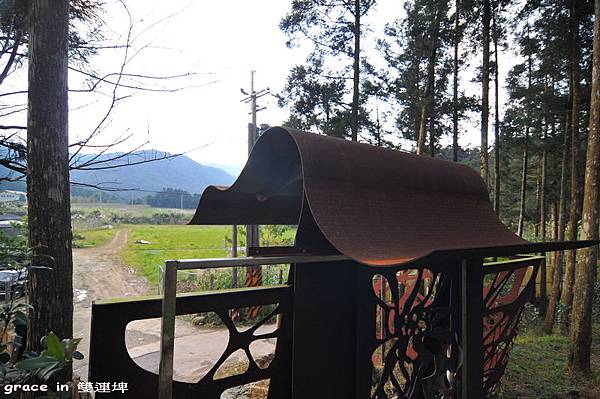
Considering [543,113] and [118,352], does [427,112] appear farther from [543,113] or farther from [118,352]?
[118,352]

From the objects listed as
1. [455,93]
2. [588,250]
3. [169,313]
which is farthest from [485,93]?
[169,313]

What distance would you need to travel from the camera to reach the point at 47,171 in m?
2.23

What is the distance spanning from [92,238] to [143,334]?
1113cm

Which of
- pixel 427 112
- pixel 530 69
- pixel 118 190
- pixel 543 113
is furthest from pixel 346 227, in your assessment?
pixel 530 69

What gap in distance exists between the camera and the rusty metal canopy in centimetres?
154

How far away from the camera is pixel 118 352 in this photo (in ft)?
4.61

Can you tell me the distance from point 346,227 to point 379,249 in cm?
16

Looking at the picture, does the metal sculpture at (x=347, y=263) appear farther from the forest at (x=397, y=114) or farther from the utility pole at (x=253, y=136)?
the utility pole at (x=253, y=136)

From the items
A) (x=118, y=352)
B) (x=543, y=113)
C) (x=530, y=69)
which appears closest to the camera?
(x=118, y=352)

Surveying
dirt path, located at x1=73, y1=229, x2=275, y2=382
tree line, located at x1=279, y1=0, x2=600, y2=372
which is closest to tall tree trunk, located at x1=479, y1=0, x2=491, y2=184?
tree line, located at x1=279, y1=0, x2=600, y2=372

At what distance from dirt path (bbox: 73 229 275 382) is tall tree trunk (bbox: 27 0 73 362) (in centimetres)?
101

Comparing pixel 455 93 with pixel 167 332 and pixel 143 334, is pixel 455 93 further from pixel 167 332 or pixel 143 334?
pixel 167 332

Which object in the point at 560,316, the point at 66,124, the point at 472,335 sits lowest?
the point at 560,316

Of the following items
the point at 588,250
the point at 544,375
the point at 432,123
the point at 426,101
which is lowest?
the point at 544,375
